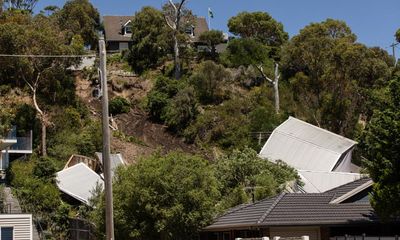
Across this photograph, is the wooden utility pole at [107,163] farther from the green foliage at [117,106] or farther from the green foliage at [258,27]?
the green foliage at [258,27]

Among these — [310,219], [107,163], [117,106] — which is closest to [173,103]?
[117,106]

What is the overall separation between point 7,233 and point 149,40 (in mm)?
41432

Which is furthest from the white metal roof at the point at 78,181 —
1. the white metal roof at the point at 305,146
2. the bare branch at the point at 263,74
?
the bare branch at the point at 263,74

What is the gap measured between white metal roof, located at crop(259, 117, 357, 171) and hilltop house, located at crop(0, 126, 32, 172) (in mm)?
18215

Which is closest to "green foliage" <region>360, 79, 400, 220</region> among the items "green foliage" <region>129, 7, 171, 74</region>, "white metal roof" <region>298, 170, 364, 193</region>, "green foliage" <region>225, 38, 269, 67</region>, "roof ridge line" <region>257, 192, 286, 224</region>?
"roof ridge line" <region>257, 192, 286, 224</region>

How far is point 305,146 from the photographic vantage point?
5497 centimetres

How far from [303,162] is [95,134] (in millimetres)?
16793

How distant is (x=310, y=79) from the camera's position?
6894 cm

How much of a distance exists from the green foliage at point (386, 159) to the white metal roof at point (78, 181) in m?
22.7

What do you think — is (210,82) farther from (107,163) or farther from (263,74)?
(107,163)

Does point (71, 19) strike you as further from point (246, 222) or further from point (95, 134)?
point (246, 222)

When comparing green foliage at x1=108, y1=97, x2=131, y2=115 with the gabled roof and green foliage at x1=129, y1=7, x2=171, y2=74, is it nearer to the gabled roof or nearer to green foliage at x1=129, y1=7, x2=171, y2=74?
green foliage at x1=129, y1=7, x2=171, y2=74

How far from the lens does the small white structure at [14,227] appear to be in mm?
37250

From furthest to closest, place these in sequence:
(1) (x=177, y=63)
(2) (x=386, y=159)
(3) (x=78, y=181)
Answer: (1) (x=177, y=63) < (3) (x=78, y=181) < (2) (x=386, y=159)
